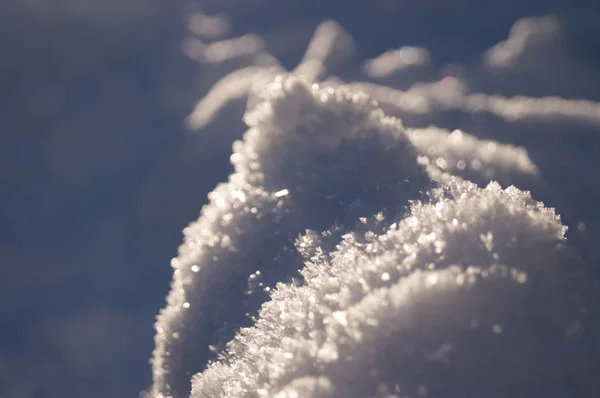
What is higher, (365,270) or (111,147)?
(111,147)

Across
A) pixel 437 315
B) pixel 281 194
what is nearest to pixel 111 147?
pixel 281 194

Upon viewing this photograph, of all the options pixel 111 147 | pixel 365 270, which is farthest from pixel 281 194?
pixel 111 147

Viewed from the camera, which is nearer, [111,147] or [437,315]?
[437,315]

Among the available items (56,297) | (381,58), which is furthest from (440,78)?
(56,297)

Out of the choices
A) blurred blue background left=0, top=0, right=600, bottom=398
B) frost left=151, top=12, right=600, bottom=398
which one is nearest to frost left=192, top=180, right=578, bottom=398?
frost left=151, top=12, right=600, bottom=398

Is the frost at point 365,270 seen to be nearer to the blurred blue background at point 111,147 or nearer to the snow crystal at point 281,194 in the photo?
the snow crystal at point 281,194

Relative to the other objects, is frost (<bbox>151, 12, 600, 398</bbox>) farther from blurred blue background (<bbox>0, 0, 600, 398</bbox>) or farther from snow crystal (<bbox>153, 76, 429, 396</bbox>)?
blurred blue background (<bbox>0, 0, 600, 398</bbox>)

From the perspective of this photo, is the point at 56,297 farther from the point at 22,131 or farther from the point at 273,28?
the point at 273,28

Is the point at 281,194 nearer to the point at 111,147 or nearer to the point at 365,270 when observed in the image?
the point at 365,270
